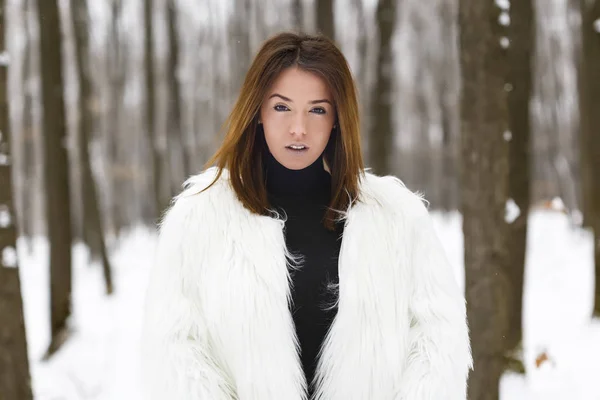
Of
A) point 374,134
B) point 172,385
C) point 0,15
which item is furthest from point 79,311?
point 172,385

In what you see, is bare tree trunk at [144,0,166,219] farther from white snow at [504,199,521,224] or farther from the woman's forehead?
the woman's forehead

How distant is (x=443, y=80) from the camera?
23984 millimetres

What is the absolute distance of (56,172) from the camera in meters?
9.77

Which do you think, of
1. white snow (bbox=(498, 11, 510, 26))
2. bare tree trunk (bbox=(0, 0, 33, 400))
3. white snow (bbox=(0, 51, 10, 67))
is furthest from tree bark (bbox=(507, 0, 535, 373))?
white snow (bbox=(0, 51, 10, 67))

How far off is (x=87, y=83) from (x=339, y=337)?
11657 millimetres

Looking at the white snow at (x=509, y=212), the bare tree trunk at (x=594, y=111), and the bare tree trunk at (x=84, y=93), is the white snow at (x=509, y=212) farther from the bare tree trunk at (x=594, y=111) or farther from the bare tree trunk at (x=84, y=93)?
the bare tree trunk at (x=84, y=93)

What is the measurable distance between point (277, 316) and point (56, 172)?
813cm

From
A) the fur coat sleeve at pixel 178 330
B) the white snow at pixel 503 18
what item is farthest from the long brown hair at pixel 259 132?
the white snow at pixel 503 18

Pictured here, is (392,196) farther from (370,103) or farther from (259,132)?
(370,103)

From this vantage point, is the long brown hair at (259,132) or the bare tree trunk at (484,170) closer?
the long brown hair at (259,132)

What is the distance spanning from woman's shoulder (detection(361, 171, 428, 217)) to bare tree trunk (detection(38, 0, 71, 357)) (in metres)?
7.92

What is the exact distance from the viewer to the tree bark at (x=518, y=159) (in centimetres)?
711

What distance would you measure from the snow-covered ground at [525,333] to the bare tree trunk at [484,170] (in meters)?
2.43

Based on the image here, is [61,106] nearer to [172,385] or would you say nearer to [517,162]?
[517,162]
